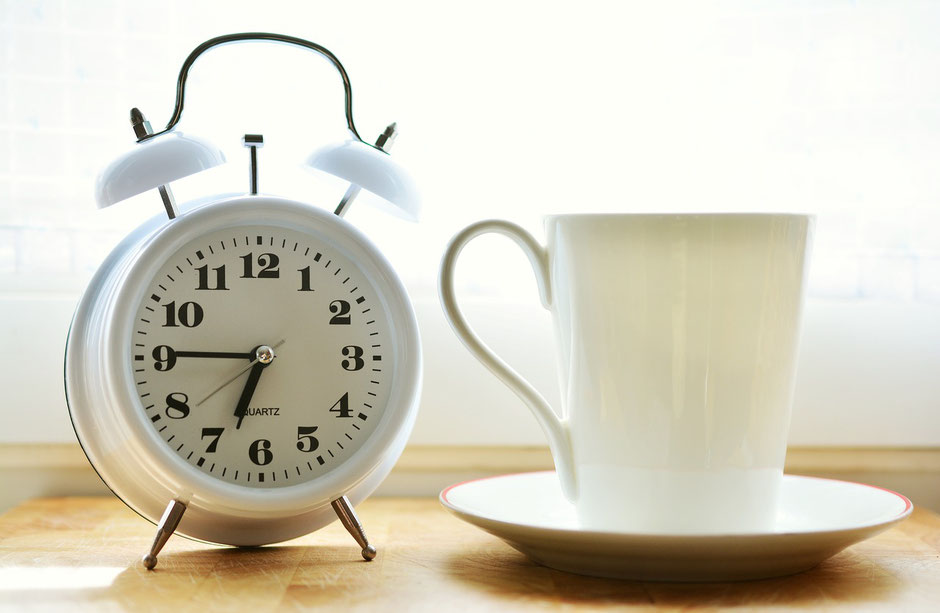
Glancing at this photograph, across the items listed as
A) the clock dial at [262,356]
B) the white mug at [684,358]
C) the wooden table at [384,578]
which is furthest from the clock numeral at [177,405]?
the white mug at [684,358]

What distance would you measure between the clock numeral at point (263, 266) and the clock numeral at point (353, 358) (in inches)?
2.8

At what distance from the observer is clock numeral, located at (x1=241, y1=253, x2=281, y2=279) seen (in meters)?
0.62

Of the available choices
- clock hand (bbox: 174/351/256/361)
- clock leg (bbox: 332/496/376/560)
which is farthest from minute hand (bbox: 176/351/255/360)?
clock leg (bbox: 332/496/376/560)

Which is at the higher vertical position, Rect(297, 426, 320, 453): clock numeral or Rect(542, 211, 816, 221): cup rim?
Rect(542, 211, 816, 221): cup rim

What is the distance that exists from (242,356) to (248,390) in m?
0.02

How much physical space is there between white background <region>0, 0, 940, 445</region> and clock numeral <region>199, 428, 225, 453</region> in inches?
10.8

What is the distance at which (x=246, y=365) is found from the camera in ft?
1.99

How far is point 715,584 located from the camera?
Answer: 548mm

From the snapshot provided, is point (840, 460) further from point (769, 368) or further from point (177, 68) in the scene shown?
point (177, 68)

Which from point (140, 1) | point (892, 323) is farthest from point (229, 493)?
point (892, 323)

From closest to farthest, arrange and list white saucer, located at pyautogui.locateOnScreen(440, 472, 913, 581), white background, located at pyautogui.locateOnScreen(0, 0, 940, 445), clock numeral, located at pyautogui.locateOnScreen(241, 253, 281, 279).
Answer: white saucer, located at pyautogui.locateOnScreen(440, 472, 913, 581), clock numeral, located at pyautogui.locateOnScreen(241, 253, 281, 279), white background, located at pyautogui.locateOnScreen(0, 0, 940, 445)

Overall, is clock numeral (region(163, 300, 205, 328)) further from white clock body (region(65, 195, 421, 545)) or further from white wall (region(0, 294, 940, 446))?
white wall (region(0, 294, 940, 446))

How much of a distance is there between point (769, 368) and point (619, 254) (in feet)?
0.39

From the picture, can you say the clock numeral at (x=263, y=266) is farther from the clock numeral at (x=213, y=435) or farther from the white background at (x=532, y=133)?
the white background at (x=532, y=133)
